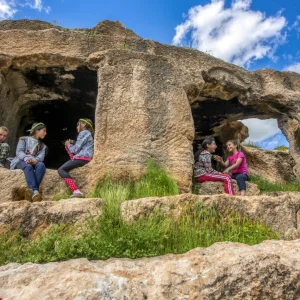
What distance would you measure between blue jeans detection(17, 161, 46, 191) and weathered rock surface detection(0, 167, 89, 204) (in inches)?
3.2

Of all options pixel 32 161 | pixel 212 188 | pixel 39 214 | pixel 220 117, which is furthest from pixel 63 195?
pixel 220 117

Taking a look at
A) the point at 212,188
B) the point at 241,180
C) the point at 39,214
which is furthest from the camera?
the point at 241,180

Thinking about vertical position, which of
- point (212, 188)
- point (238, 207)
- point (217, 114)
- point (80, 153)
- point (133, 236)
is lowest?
point (133, 236)

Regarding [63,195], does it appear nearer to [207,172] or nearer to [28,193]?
[28,193]

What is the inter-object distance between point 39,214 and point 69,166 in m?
1.60

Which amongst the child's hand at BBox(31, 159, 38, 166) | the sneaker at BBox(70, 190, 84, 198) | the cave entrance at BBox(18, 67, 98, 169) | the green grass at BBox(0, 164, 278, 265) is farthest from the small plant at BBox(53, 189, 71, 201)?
the cave entrance at BBox(18, 67, 98, 169)

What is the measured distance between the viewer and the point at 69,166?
5.60 m

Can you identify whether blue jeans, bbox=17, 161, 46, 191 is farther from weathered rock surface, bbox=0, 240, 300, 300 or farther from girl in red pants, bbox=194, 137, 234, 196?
girl in red pants, bbox=194, 137, 234, 196

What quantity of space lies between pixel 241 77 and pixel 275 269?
5.57 metres

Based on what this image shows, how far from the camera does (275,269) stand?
3014mm

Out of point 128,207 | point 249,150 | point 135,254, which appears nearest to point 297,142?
point 249,150

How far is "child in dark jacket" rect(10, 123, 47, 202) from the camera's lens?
514cm

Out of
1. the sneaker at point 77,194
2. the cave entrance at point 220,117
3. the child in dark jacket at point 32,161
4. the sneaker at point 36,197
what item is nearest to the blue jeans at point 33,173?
the child in dark jacket at point 32,161

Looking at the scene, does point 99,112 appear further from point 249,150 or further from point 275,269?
point 249,150
